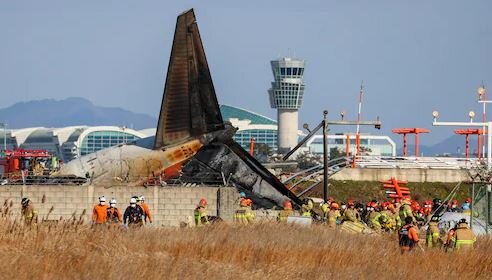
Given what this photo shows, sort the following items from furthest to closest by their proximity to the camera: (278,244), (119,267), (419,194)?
(419,194) → (278,244) → (119,267)

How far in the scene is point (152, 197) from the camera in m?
45.8

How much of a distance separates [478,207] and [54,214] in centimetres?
1443

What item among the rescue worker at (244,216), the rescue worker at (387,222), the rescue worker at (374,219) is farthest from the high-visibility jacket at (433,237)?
the rescue worker at (244,216)

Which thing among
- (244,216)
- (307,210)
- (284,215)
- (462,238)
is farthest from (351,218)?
(462,238)

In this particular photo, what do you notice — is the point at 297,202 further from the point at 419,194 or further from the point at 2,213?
the point at 2,213

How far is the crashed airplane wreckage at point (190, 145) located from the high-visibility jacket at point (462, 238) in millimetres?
18530

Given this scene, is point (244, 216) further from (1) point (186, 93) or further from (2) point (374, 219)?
(1) point (186, 93)

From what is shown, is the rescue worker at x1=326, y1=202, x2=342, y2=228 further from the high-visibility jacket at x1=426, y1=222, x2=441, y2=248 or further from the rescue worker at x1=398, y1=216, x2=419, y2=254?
the rescue worker at x1=398, y1=216, x2=419, y2=254

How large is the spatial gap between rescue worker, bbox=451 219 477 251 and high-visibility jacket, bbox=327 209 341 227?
719 centimetres

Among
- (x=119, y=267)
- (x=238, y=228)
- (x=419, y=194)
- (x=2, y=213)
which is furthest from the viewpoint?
(x=419, y=194)

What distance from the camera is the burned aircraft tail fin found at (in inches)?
2035

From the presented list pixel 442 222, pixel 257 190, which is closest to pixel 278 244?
pixel 442 222

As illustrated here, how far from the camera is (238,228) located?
3531 centimetres

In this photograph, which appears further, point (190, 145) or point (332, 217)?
point (190, 145)
